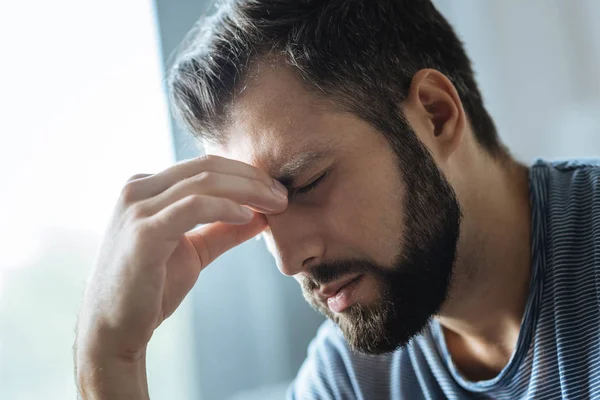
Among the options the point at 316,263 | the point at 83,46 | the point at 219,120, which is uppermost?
the point at 83,46

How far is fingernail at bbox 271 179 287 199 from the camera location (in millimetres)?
1013

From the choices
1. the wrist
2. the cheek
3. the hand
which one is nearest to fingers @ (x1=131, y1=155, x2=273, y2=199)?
the hand

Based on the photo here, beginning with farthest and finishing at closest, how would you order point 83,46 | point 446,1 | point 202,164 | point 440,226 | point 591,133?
point 446,1
point 591,133
point 83,46
point 440,226
point 202,164

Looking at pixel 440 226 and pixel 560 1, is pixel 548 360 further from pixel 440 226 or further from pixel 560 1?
pixel 560 1

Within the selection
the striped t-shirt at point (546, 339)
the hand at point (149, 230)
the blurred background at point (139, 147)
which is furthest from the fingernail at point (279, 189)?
the striped t-shirt at point (546, 339)

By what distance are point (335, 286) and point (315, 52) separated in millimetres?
375

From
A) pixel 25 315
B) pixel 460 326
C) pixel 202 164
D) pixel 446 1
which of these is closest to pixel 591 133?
pixel 446 1

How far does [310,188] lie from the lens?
105cm

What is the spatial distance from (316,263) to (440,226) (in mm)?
223

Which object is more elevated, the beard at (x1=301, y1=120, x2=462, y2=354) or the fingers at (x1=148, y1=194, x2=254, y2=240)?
the fingers at (x1=148, y1=194, x2=254, y2=240)

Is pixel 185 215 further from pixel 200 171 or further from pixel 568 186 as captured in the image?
pixel 568 186

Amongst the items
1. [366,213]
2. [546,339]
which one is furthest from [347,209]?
[546,339]

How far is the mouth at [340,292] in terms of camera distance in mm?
1081

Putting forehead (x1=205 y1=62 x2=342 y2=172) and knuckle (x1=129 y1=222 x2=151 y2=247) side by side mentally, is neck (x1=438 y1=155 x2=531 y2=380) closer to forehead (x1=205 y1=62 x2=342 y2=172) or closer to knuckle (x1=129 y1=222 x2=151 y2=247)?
forehead (x1=205 y1=62 x2=342 y2=172)
